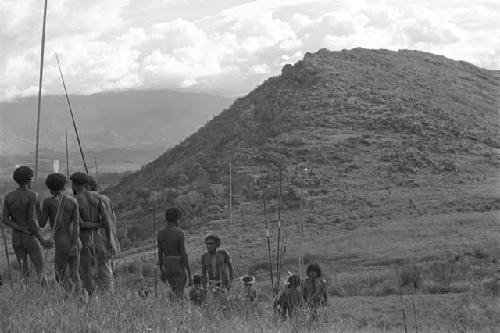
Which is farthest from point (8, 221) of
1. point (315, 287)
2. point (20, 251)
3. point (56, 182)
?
point (315, 287)

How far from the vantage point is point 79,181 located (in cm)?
756

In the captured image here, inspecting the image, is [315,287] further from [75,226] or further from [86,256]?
[75,226]

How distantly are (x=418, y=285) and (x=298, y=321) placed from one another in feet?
31.3

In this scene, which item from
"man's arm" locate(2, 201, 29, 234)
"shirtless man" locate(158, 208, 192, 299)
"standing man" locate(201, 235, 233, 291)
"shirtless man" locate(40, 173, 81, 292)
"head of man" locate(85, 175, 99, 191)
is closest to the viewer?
"shirtless man" locate(40, 173, 81, 292)

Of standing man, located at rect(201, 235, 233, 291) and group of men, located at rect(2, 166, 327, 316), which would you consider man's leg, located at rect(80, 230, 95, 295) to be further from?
standing man, located at rect(201, 235, 233, 291)

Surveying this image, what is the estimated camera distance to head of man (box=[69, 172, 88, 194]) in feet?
24.8

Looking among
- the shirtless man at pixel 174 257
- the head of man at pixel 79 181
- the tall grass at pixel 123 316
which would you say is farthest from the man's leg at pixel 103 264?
the tall grass at pixel 123 316

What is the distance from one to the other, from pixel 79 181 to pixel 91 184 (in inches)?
12.1

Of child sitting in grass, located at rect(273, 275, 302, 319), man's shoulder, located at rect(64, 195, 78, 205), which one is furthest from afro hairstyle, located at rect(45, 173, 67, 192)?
child sitting in grass, located at rect(273, 275, 302, 319)

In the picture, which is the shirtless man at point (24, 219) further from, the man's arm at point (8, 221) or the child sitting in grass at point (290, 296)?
the child sitting in grass at point (290, 296)

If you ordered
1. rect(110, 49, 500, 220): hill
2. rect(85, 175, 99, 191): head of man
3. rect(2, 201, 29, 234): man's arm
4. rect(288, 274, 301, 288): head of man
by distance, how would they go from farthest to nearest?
rect(110, 49, 500, 220): hill
rect(288, 274, 301, 288): head of man
rect(85, 175, 99, 191): head of man
rect(2, 201, 29, 234): man's arm

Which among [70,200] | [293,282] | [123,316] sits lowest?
[293,282]

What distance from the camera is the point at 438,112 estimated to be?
1558 inches

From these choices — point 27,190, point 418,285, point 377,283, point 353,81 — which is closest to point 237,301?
point 27,190
